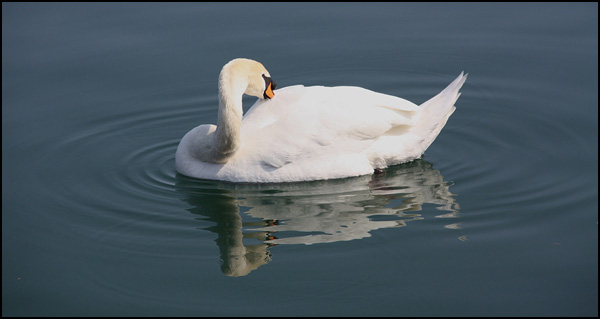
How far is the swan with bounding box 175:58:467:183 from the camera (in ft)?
31.3

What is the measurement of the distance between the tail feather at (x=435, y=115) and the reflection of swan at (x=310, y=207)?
1.04ft

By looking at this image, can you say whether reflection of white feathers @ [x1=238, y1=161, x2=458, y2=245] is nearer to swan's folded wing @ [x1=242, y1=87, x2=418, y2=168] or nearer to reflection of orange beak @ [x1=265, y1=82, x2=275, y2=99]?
swan's folded wing @ [x1=242, y1=87, x2=418, y2=168]

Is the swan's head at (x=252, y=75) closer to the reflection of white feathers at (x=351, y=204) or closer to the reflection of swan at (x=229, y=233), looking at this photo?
the reflection of white feathers at (x=351, y=204)

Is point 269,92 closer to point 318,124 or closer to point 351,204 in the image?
point 318,124

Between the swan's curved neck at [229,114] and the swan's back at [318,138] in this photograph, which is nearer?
the swan's curved neck at [229,114]

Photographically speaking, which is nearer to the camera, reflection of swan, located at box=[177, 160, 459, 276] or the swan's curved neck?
reflection of swan, located at box=[177, 160, 459, 276]

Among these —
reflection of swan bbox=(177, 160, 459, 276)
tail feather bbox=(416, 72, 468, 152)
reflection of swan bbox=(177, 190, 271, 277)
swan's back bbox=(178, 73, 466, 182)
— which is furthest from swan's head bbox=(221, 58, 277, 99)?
tail feather bbox=(416, 72, 468, 152)

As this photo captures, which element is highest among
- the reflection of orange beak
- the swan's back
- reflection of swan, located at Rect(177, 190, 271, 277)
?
the reflection of orange beak

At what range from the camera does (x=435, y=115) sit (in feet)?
33.2

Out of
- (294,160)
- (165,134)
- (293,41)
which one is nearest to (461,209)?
(294,160)

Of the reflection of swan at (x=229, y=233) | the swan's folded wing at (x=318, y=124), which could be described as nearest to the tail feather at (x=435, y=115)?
the swan's folded wing at (x=318, y=124)

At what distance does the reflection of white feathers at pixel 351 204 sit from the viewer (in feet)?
28.3

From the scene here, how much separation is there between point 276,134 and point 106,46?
191 inches

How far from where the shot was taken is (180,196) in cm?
951
